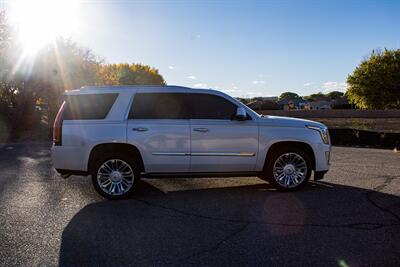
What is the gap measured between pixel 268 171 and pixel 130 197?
8.64ft

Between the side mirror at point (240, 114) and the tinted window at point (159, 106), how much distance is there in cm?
93

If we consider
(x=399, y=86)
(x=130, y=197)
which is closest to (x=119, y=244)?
(x=130, y=197)

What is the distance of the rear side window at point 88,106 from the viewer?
24.1 feet

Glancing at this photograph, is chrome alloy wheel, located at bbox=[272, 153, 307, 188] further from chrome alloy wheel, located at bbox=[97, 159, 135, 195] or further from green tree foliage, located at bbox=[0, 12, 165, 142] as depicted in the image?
green tree foliage, located at bbox=[0, 12, 165, 142]

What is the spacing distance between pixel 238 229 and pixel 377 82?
218ft

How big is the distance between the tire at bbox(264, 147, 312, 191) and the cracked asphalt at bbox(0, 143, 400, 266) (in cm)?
25

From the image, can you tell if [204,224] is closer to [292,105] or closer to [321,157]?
[321,157]

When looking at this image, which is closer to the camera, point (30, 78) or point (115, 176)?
point (115, 176)

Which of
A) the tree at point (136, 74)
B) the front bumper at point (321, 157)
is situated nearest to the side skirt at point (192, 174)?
the front bumper at point (321, 157)

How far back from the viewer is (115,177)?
7.30 meters

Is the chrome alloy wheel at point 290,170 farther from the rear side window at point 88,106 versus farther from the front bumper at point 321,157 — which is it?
the rear side window at point 88,106

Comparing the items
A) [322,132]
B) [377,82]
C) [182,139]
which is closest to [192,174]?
[182,139]

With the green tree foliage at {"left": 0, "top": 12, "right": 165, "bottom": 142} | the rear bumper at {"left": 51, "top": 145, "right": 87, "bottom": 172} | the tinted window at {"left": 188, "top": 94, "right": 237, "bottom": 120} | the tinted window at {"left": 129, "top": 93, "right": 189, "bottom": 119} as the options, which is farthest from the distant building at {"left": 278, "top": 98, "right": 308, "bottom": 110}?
the rear bumper at {"left": 51, "top": 145, "right": 87, "bottom": 172}

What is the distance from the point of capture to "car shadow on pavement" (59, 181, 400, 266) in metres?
4.45
